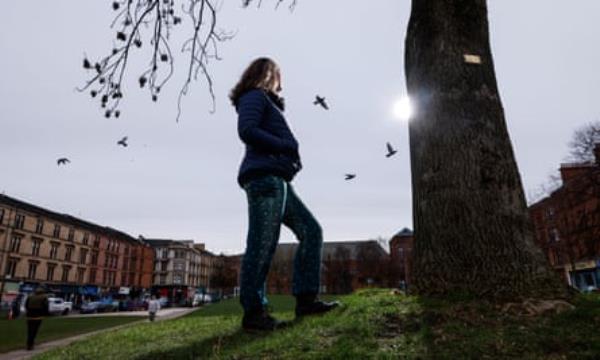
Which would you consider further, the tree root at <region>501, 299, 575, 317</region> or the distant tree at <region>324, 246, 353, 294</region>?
the distant tree at <region>324, 246, 353, 294</region>

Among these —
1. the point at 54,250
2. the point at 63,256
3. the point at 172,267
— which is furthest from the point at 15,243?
the point at 172,267

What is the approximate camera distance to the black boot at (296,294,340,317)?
3375 mm

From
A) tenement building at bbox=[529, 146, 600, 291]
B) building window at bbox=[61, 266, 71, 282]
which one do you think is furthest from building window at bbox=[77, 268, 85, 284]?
tenement building at bbox=[529, 146, 600, 291]

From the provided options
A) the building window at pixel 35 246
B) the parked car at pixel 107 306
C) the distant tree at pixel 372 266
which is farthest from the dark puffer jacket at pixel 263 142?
the distant tree at pixel 372 266

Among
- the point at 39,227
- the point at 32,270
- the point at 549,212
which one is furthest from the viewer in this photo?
the point at 39,227

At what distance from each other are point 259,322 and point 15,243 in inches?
2288

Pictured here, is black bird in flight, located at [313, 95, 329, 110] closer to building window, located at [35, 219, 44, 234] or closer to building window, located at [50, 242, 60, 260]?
building window, located at [35, 219, 44, 234]

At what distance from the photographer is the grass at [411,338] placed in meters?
1.81

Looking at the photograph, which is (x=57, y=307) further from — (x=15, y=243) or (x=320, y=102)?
(x=320, y=102)

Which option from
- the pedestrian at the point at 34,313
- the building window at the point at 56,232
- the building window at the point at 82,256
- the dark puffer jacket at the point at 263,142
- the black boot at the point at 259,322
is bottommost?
the pedestrian at the point at 34,313

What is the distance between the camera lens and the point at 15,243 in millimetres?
47875

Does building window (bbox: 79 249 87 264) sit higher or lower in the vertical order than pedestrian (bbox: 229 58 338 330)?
higher

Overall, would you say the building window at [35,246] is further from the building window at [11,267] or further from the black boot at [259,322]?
the black boot at [259,322]

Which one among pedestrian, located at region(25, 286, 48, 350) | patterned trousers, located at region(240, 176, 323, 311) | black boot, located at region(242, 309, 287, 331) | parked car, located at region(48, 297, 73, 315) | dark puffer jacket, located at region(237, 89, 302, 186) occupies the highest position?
dark puffer jacket, located at region(237, 89, 302, 186)
